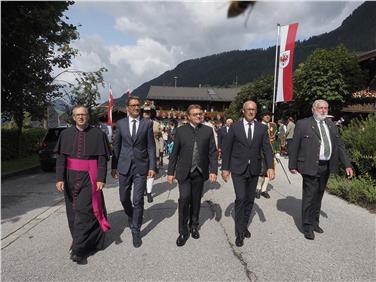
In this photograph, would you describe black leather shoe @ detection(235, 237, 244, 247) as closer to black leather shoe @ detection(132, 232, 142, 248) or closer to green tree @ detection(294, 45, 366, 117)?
black leather shoe @ detection(132, 232, 142, 248)

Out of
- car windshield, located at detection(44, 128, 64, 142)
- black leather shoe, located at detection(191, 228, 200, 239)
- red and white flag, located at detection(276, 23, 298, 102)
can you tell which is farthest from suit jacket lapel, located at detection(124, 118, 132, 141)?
red and white flag, located at detection(276, 23, 298, 102)

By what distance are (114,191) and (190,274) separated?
5552mm

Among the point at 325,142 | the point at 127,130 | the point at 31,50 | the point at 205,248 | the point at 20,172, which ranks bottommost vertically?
the point at 20,172

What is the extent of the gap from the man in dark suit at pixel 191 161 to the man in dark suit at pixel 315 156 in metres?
1.32

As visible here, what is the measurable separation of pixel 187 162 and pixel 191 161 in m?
0.06

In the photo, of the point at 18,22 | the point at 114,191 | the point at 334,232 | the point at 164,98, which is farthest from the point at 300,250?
the point at 164,98

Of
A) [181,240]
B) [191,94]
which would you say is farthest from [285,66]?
[191,94]

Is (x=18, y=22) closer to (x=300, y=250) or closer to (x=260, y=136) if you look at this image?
(x=260, y=136)

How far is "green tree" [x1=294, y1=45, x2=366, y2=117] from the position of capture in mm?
25625

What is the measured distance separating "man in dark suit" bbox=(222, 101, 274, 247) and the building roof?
187 ft

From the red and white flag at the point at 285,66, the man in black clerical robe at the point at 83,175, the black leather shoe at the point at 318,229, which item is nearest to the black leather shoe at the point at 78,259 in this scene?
the man in black clerical robe at the point at 83,175

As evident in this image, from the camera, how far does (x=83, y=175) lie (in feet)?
15.8

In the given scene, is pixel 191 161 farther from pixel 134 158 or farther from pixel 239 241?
pixel 239 241

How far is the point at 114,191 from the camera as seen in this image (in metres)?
9.35
